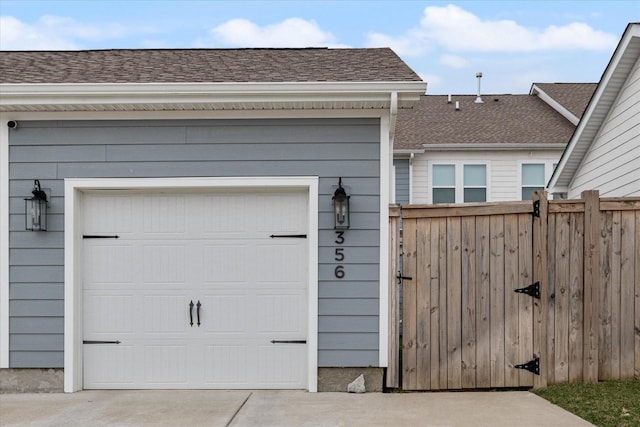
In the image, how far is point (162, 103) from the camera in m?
6.95

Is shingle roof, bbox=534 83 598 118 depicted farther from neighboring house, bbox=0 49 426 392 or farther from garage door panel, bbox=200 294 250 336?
garage door panel, bbox=200 294 250 336

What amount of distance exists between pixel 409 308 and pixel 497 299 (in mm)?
865

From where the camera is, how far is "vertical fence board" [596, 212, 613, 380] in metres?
6.84

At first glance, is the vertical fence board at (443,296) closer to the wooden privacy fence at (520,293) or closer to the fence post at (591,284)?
the wooden privacy fence at (520,293)

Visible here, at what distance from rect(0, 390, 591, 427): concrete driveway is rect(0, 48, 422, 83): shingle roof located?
3.10 metres

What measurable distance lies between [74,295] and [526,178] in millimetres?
11948

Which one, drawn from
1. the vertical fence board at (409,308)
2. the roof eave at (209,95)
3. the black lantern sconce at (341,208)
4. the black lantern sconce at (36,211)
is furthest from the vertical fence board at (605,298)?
the black lantern sconce at (36,211)

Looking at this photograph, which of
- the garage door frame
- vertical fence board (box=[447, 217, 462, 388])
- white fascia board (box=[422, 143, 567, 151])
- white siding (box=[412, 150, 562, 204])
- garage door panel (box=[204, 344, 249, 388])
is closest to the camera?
vertical fence board (box=[447, 217, 462, 388])

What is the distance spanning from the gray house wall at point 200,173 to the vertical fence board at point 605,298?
2192 mm

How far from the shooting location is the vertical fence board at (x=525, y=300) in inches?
269

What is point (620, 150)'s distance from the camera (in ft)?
30.8

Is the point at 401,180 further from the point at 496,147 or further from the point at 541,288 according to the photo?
the point at 541,288

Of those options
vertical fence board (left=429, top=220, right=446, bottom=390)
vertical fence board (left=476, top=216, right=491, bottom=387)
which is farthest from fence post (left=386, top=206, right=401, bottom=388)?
vertical fence board (left=476, top=216, right=491, bottom=387)

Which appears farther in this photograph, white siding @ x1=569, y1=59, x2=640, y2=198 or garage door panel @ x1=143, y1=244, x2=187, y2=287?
white siding @ x1=569, y1=59, x2=640, y2=198
